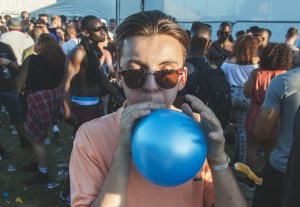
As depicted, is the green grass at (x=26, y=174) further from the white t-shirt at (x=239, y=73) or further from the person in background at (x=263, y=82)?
the white t-shirt at (x=239, y=73)

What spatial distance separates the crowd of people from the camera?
3.99 feet

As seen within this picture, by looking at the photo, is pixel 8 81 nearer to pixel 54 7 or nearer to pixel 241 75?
pixel 241 75

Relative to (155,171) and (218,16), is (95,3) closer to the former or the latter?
(218,16)

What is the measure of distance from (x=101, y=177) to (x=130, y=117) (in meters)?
0.35

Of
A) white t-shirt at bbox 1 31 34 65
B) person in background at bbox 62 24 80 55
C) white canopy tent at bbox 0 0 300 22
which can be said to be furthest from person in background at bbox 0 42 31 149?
white canopy tent at bbox 0 0 300 22

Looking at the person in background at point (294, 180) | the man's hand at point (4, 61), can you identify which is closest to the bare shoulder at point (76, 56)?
the man's hand at point (4, 61)

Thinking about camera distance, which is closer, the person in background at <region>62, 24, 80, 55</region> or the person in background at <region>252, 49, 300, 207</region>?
the person in background at <region>252, 49, 300, 207</region>

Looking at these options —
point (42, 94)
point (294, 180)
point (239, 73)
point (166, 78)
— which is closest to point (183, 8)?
point (239, 73)

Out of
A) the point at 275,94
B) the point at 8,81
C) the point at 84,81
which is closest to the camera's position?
the point at 275,94

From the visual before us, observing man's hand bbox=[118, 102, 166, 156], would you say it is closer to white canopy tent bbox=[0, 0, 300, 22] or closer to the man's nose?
the man's nose

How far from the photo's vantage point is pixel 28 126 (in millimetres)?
4156

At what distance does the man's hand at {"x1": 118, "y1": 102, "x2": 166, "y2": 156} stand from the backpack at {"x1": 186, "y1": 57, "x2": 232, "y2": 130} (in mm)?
2350

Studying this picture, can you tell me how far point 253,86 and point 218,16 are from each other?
848cm

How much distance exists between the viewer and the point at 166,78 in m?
1.27
